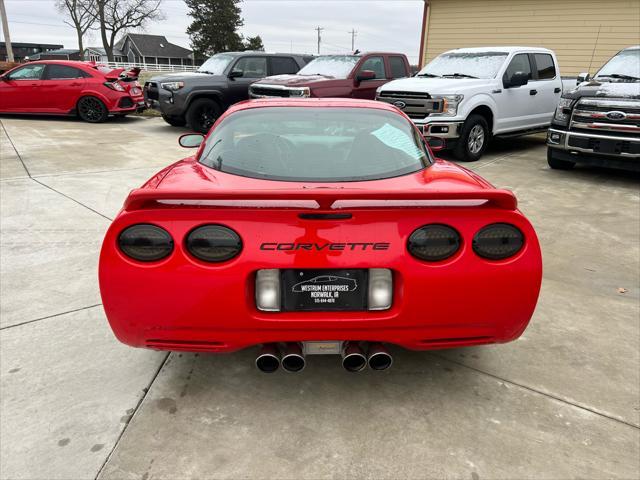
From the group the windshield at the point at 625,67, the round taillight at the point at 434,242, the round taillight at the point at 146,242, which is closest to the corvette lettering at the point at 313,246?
the round taillight at the point at 434,242

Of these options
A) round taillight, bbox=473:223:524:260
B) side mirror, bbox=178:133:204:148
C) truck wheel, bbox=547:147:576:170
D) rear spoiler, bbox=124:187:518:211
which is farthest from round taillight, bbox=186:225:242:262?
truck wheel, bbox=547:147:576:170

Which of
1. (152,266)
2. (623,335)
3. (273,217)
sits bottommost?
(623,335)

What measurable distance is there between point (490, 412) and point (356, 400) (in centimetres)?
64

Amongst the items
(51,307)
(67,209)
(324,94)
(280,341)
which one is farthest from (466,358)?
(324,94)

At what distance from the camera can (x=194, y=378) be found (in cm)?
254

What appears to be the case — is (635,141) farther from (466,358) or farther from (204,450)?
(204,450)

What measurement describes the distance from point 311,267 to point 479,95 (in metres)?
7.23

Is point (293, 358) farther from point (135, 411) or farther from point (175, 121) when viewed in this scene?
point (175, 121)

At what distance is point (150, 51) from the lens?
2835 inches

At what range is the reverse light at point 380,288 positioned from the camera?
2045 mm

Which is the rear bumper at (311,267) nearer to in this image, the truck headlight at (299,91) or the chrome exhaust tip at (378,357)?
the chrome exhaust tip at (378,357)

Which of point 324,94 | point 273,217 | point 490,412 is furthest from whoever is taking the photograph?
point 324,94

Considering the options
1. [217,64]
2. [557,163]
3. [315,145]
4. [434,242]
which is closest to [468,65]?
[557,163]

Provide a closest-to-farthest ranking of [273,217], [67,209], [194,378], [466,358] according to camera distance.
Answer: [273,217]
[194,378]
[466,358]
[67,209]
